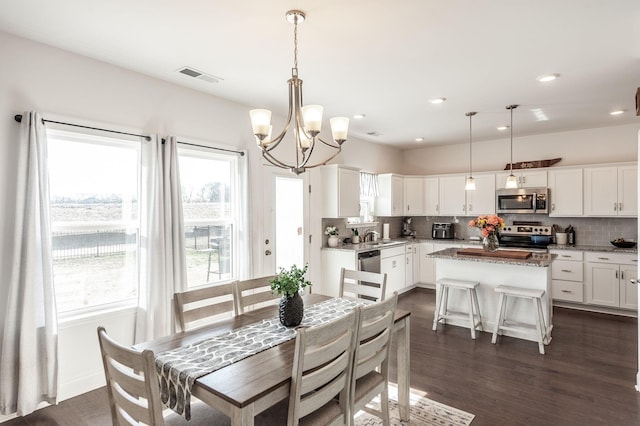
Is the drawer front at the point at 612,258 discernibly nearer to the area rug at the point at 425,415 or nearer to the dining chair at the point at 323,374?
the area rug at the point at 425,415

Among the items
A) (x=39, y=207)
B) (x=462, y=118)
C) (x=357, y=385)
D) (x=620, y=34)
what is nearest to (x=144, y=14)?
(x=39, y=207)

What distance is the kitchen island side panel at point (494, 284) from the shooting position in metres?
A: 4.07

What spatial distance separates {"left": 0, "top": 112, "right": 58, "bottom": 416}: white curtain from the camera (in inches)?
101

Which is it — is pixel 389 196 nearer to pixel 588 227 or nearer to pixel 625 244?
pixel 588 227

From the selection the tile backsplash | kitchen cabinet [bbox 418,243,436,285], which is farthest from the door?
kitchen cabinet [bbox 418,243,436,285]

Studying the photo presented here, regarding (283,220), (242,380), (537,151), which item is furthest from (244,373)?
(537,151)

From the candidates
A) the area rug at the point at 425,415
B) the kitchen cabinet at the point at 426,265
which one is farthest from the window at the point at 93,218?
the kitchen cabinet at the point at 426,265

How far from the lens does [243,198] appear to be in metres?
4.23

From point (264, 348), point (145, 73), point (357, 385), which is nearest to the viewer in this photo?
point (264, 348)

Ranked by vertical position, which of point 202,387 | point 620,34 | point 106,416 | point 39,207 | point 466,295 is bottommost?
point 106,416

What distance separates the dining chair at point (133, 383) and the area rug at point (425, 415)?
62.9 inches

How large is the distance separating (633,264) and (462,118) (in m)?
3.06

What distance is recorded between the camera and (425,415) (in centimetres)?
263

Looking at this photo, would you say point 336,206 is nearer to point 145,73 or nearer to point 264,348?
point 145,73
